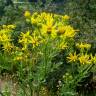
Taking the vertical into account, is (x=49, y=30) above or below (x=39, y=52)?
above

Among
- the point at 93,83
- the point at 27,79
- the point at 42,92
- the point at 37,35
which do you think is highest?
the point at 37,35

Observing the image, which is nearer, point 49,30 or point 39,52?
point 49,30

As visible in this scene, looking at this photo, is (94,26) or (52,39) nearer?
(52,39)

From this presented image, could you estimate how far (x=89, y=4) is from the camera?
789 centimetres

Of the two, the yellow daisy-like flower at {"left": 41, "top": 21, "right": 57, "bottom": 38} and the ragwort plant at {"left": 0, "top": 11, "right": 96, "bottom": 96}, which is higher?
the yellow daisy-like flower at {"left": 41, "top": 21, "right": 57, "bottom": 38}

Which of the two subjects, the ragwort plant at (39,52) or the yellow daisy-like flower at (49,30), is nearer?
the yellow daisy-like flower at (49,30)

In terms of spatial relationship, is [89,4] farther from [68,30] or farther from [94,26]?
[68,30]

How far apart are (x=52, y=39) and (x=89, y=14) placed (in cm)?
402

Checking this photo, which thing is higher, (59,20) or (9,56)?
(59,20)

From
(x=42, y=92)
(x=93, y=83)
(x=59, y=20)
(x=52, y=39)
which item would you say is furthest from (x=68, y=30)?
(x=93, y=83)

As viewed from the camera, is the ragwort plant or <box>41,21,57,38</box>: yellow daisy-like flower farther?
the ragwort plant

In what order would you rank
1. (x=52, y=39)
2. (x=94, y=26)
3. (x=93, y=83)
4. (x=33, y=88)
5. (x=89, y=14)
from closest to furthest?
1. (x=52, y=39)
2. (x=33, y=88)
3. (x=93, y=83)
4. (x=94, y=26)
5. (x=89, y=14)

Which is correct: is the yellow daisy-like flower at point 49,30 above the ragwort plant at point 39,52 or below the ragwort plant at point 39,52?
above

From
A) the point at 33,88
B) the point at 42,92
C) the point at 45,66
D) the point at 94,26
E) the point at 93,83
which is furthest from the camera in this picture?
the point at 94,26
